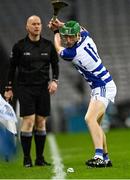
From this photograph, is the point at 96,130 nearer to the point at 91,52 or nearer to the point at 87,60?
the point at 87,60

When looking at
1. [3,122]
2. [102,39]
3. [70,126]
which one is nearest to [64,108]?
[70,126]

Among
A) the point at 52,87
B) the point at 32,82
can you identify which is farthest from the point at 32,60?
the point at 52,87

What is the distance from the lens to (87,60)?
10867mm

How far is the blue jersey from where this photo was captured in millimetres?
10859

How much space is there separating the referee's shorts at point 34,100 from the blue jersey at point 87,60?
91 centimetres

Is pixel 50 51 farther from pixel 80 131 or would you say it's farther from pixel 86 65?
pixel 80 131

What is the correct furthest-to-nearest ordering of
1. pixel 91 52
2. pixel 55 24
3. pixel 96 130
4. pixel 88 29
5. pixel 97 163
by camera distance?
pixel 88 29
pixel 55 24
pixel 91 52
pixel 96 130
pixel 97 163

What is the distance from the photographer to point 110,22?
Answer: 1213 inches

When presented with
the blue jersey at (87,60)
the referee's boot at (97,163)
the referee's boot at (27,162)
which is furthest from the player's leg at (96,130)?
the referee's boot at (27,162)

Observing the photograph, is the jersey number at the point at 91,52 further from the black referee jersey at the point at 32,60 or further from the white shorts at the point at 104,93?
the black referee jersey at the point at 32,60

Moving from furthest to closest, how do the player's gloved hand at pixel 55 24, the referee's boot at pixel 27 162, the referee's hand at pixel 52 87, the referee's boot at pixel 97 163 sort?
1. the referee's hand at pixel 52 87
2. the referee's boot at pixel 27 162
3. the player's gloved hand at pixel 55 24
4. the referee's boot at pixel 97 163

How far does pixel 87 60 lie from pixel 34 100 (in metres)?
1.20

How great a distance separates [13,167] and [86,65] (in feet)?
5.77

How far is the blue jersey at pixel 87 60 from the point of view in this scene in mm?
10859
